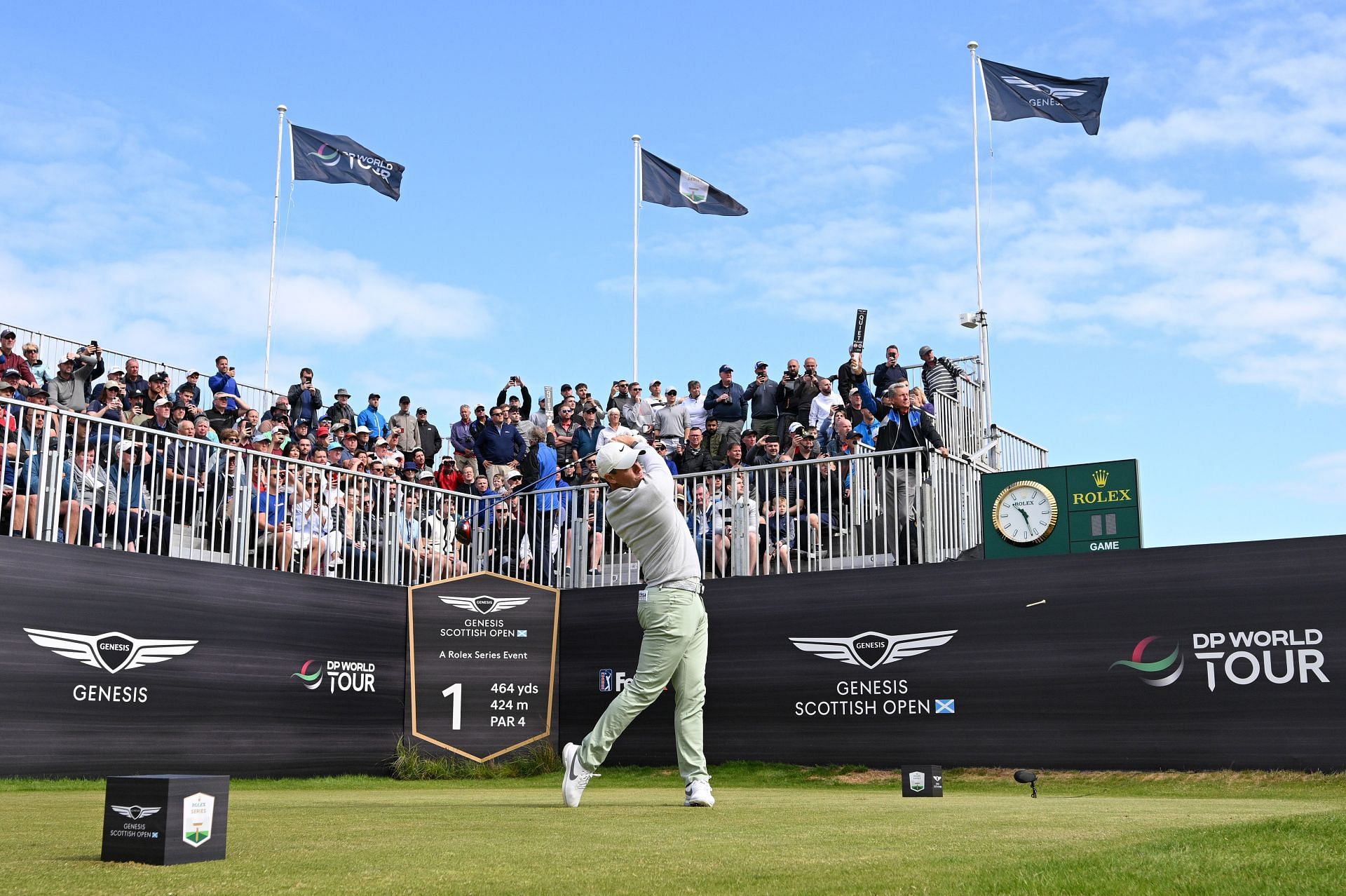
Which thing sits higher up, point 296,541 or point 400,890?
point 296,541

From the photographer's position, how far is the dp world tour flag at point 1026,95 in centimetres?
2211

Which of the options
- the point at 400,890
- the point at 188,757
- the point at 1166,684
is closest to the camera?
the point at 400,890

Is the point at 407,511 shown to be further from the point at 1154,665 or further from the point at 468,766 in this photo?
the point at 1154,665

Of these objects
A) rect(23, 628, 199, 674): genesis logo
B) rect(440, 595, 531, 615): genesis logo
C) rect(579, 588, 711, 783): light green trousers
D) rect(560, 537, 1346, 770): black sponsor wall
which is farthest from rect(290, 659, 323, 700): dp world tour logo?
rect(579, 588, 711, 783): light green trousers

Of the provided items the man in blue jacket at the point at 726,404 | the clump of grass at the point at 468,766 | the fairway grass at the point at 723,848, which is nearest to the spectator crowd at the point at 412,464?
the man in blue jacket at the point at 726,404

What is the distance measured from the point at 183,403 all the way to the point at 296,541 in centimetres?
274

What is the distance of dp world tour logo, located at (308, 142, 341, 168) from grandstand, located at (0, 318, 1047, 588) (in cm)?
866

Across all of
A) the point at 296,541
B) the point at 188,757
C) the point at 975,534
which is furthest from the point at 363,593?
the point at 975,534

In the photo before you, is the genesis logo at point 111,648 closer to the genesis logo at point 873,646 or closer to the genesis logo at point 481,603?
the genesis logo at point 481,603

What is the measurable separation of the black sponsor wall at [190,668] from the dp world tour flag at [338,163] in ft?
40.8

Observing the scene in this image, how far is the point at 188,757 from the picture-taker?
1393 cm

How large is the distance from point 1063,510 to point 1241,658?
2.24m

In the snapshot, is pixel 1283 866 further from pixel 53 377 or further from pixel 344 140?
pixel 344 140

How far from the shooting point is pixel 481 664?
641 inches
